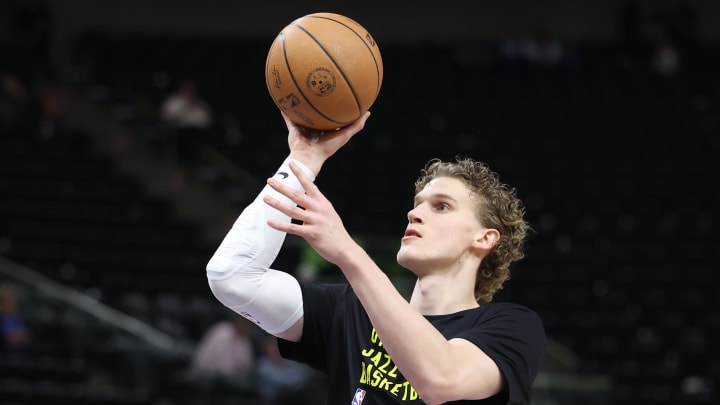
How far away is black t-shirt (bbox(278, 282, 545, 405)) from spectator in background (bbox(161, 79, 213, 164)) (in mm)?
10388

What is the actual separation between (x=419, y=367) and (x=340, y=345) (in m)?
0.72

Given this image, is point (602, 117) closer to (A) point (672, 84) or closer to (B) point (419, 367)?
(A) point (672, 84)

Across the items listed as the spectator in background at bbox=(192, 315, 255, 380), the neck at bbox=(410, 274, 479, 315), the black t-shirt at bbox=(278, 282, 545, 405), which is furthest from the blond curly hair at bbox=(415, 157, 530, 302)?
the spectator in background at bbox=(192, 315, 255, 380)

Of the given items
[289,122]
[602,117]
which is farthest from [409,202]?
[289,122]

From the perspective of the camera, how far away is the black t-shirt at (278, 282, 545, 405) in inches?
111

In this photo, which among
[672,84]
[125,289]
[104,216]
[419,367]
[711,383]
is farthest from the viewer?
[672,84]

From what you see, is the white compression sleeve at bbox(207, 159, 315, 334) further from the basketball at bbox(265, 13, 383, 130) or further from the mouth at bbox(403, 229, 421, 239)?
the mouth at bbox(403, 229, 421, 239)

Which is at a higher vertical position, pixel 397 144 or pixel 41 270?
pixel 397 144

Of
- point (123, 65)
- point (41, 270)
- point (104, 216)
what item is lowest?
point (41, 270)

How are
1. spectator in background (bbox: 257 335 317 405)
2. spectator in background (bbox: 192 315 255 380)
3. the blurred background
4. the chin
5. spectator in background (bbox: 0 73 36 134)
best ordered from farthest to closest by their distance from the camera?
spectator in background (bbox: 0 73 36 134) → the blurred background → spectator in background (bbox: 192 315 255 380) → spectator in background (bbox: 257 335 317 405) → the chin

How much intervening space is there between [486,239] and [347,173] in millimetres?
9942

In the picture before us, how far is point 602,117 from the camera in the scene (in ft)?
47.7

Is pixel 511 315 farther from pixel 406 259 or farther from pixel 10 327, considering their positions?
Result: pixel 10 327

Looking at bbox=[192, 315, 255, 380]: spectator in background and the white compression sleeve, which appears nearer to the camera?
the white compression sleeve
